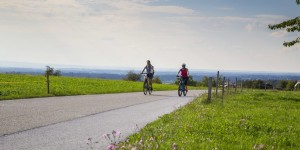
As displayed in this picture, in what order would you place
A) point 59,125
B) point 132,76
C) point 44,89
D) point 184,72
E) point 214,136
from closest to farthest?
point 214,136 → point 59,125 → point 44,89 → point 184,72 → point 132,76

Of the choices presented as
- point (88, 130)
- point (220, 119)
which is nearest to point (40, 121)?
point (88, 130)

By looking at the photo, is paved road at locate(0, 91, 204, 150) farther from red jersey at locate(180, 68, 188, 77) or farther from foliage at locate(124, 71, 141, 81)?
foliage at locate(124, 71, 141, 81)

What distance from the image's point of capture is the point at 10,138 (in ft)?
28.2

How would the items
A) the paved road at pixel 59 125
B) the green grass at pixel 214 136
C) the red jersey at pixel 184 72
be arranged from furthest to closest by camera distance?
the red jersey at pixel 184 72 < the paved road at pixel 59 125 < the green grass at pixel 214 136

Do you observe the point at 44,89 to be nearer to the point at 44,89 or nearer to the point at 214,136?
the point at 44,89

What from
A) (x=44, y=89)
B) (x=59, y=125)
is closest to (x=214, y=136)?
(x=59, y=125)

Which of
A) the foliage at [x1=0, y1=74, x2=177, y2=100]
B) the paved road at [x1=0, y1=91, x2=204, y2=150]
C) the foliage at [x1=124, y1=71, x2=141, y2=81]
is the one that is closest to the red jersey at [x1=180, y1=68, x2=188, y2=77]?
the foliage at [x1=0, y1=74, x2=177, y2=100]

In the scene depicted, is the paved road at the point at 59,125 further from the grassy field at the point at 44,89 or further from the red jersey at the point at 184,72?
the red jersey at the point at 184,72

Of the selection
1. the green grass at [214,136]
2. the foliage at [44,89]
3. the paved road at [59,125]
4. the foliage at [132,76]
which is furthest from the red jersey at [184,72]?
the foliage at [132,76]

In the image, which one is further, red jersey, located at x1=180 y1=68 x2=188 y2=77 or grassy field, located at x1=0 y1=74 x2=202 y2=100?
red jersey, located at x1=180 y1=68 x2=188 y2=77

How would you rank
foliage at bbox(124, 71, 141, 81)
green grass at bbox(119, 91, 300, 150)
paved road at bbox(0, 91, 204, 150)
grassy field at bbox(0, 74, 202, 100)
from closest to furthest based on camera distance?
green grass at bbox(119, 91, 300, 150)
paved road at bbox(0, 91, 204, 150)
grassy field at bbox(0, 74, 202, 100)
foliage at bbox(124, 71, 141, 81)

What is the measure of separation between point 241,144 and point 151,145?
2070mm

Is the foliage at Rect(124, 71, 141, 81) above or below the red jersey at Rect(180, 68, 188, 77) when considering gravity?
below

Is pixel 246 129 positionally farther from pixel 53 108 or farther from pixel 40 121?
pixel 53 108
